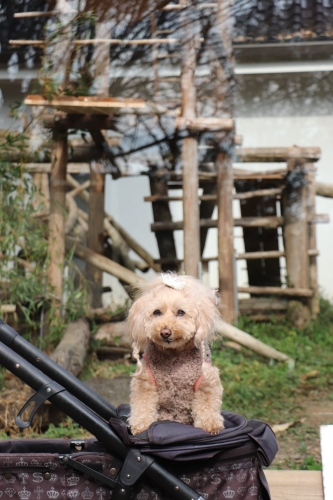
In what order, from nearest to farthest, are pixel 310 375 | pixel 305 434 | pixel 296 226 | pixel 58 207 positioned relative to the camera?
pixel 305 434, pixel 310 375, pixel 296 226, pixel 58 207

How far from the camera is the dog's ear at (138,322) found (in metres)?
1.81

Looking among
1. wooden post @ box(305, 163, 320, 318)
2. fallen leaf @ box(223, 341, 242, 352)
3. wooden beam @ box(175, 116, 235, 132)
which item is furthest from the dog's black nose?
wooden beam @ box(175, 116, 235, 132)

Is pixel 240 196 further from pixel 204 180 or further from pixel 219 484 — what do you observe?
pixel 219 484

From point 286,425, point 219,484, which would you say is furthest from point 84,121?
point 219,484

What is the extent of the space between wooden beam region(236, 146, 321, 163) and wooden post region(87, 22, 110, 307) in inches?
35.0

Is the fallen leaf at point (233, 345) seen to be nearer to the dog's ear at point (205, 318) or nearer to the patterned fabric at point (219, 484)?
the dog's ear at point (205, 318)

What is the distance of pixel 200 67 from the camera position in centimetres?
369

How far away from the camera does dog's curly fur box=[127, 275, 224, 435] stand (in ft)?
5.79

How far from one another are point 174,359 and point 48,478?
0.49 meters

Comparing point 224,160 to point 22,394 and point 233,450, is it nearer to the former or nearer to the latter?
point 22,394

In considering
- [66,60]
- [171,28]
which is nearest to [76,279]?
[66,60]

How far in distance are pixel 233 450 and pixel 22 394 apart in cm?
215

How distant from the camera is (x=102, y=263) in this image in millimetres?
3725

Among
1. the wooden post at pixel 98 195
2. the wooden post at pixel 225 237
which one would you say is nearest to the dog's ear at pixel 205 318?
the wooden post at pixel 225 237
